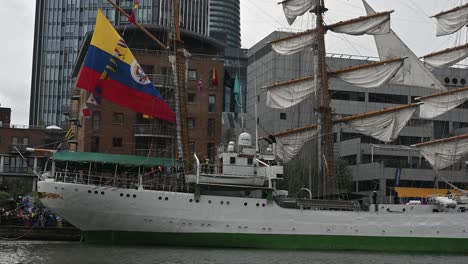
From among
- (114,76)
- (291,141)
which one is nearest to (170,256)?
(114,76)

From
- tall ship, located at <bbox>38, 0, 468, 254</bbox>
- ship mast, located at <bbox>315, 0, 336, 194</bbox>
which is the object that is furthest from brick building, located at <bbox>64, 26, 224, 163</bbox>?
tall ship, located at <bbox>38, 0, 468, 254</bbox>

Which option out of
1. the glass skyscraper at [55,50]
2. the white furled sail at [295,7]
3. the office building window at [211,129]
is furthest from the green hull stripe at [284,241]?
the glass skyscraper at [55,50]

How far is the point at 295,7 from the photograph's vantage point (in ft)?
181

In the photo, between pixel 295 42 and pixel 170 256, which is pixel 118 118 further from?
pixel 170 256

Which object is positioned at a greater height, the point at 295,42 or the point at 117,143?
the point at 295,42

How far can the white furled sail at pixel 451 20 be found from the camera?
55.9 meters

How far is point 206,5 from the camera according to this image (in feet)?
373

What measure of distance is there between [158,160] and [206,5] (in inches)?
2957

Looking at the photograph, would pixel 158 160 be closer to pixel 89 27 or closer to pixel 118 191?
pixel 118 191

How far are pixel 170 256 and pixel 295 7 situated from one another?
29434 millimetres

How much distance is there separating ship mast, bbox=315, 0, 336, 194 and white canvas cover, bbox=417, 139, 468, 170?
25.6 feet

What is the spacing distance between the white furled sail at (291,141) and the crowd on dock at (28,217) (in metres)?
18.1

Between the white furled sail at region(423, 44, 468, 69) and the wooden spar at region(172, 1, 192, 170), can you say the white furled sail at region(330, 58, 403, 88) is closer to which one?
the white furled sail at region(423, 44, 468, 69)

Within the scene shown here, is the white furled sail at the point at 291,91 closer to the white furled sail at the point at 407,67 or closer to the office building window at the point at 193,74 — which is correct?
the white furled sail at the point at 407,67
